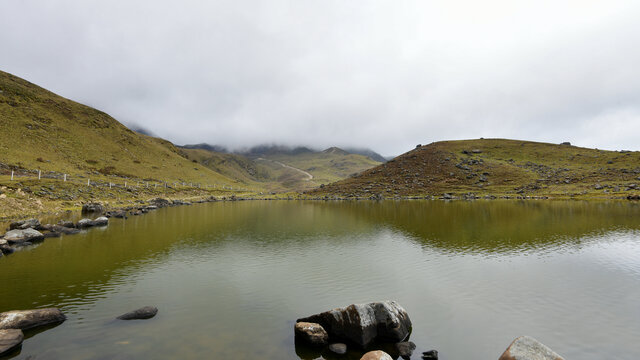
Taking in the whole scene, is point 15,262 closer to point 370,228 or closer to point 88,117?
point 370,228

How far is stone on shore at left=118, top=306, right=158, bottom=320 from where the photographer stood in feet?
58.9

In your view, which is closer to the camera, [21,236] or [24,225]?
[21,236]

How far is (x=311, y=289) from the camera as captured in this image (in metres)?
23.2

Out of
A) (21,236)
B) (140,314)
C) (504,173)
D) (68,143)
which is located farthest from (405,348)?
(68,143)

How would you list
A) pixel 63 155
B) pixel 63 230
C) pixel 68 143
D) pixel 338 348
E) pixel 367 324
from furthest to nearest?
pixel 68 143
pixel 63 155
pixel 63 230
pixel 367 324
pixel 338 348

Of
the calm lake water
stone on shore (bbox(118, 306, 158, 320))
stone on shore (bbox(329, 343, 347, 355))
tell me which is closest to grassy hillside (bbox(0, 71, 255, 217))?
the calm lake water

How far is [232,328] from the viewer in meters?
16.8

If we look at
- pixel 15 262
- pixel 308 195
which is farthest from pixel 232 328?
pixel 308 195

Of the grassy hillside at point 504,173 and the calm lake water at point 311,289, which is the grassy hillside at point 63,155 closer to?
the calm lake water at point 311,289

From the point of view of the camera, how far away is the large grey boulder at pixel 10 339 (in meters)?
14.0

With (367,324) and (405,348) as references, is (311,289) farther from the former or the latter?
(405,348)

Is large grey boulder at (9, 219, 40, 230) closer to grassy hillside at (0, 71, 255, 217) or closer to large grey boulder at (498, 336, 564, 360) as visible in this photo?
grassy hillside at (0, 71, 255, 217)

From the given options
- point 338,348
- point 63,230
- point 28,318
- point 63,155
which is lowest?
point 338,348

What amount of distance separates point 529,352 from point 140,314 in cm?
2043
